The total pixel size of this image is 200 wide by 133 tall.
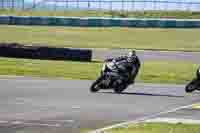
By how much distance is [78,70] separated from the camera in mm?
30562

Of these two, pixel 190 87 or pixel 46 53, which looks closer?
pixel 190 87

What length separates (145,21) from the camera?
6681 centimetres

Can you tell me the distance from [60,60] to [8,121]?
2088 centimetres

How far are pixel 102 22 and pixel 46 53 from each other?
32517 millimetres

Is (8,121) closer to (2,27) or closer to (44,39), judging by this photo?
(44,39)

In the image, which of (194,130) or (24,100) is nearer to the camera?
(194,130)

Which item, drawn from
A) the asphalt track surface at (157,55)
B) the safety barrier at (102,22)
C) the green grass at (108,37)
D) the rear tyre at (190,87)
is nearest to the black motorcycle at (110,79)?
the rear tyre at (190,87)

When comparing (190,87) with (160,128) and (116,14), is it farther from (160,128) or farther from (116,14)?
(116,14)

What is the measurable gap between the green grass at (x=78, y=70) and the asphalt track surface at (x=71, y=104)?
2496 mm

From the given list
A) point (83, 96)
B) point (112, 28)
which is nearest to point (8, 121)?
point (83, 96)

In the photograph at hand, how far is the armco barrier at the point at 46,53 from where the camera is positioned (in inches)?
1400

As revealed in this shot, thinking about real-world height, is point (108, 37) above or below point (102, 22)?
below

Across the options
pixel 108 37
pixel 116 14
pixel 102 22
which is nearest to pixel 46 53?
pixel 108 37

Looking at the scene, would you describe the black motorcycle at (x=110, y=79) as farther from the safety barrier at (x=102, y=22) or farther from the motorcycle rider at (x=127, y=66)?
the safety barrier at (x=102, y=22)
